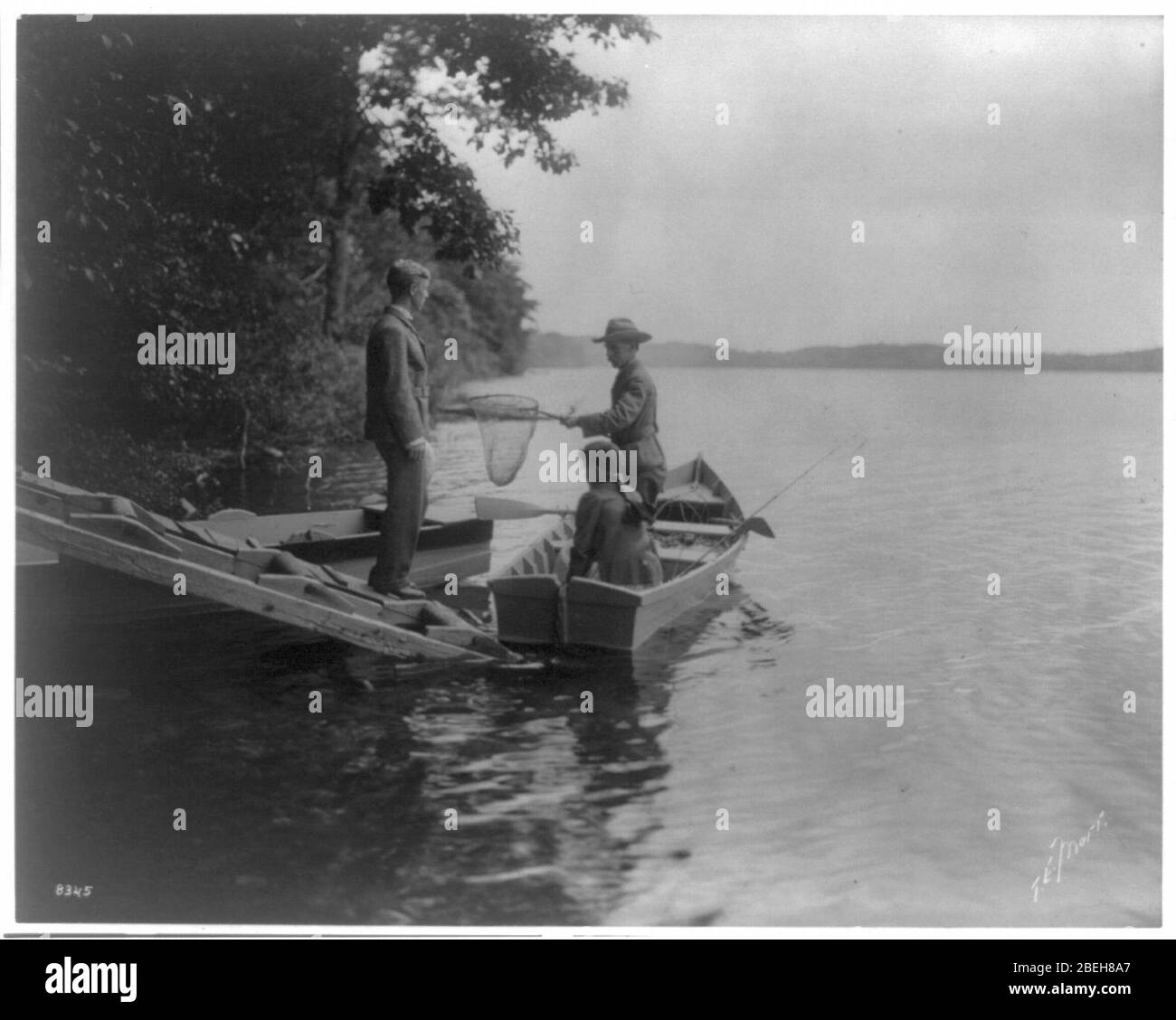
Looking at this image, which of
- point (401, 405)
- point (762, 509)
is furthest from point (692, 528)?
point (401, 405)

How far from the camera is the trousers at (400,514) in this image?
18.9ft

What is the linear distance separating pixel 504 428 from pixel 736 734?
170cm

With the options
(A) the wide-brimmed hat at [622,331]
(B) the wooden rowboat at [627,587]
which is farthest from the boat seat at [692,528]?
(A) the wide-brimmed hat at [622,331]

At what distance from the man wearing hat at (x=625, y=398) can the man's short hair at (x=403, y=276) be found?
858mm

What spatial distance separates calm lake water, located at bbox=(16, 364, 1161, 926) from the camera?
479cm

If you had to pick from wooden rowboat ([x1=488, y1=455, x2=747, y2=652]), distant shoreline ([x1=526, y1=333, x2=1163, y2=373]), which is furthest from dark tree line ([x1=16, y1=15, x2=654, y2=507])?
wooden rowboat ([x1=488, y1=455, x2=747, y2=652])

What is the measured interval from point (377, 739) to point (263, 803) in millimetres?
562

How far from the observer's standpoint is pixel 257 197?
19.4 feet

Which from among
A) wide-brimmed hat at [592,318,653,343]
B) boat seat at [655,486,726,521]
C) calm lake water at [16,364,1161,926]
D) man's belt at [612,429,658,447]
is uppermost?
wide-brimmed hat at [592,318,653,343]

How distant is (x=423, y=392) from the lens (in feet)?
18.8

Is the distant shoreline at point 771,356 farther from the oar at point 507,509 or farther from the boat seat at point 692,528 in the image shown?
the boat seat at point 692,528

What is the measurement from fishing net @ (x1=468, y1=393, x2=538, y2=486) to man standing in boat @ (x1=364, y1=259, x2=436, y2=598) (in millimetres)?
256

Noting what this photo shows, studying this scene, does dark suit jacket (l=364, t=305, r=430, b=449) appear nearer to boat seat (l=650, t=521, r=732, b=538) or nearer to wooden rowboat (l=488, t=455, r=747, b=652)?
wooden rowboat (l=488, t=455, r=747, b=652)

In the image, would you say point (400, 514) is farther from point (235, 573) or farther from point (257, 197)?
point (257, 197)
